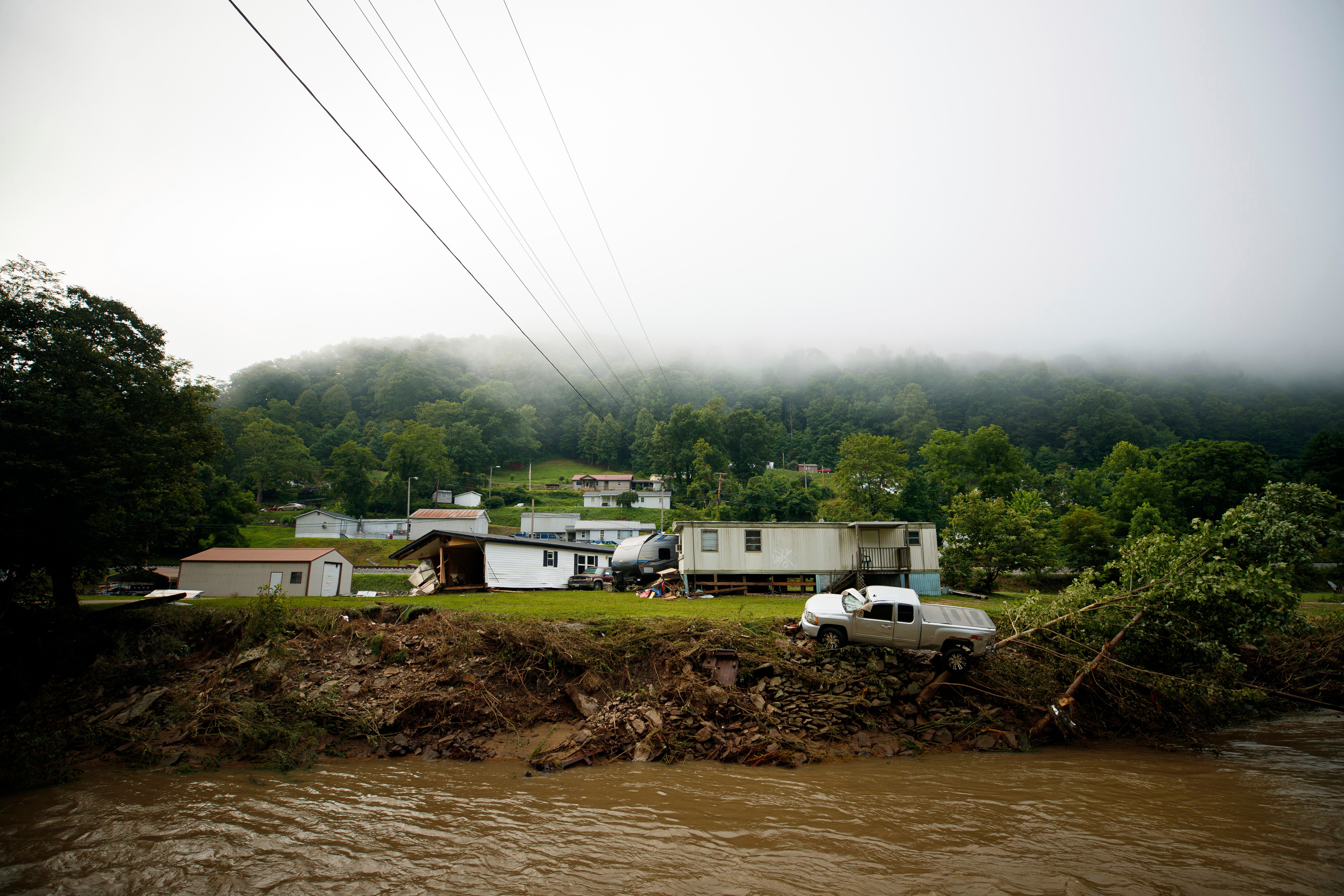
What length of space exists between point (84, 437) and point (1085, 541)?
53091 mm

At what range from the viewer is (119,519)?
1552cm

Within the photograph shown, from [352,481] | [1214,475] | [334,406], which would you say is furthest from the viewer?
[334,406]

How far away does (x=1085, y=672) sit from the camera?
1285 cm

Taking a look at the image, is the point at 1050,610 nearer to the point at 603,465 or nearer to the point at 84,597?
the point at 84,597

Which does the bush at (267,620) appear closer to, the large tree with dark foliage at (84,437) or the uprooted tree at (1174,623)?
the large tree with dark foliage at (84,437)

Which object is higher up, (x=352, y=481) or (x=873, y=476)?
(x=352, y=481)

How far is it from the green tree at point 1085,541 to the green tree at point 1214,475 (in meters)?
10.7

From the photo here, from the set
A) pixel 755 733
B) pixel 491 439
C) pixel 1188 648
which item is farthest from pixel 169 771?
pixel 491 439

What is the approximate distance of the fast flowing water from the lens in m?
7.07

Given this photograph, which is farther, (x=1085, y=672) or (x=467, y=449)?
(x=467, y=449)

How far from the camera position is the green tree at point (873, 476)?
50.2m

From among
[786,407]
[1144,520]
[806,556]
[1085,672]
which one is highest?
[786,407]

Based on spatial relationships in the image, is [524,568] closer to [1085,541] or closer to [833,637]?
[833,637]

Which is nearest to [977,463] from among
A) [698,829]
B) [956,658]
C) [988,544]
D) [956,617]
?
[988,544]
